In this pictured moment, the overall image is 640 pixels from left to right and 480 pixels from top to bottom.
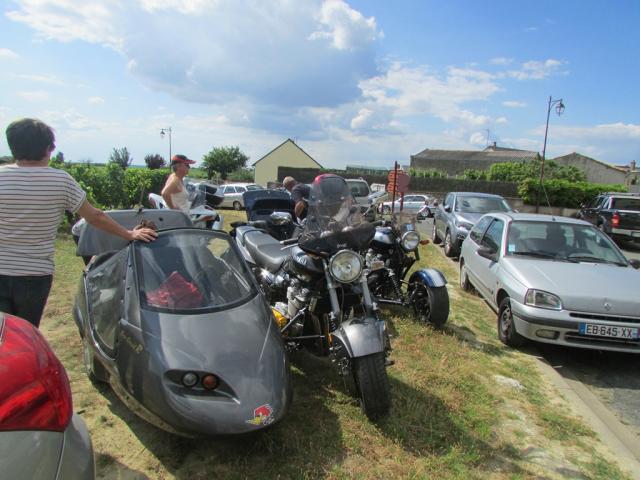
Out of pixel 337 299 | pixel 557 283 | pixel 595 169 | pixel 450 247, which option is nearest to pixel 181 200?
pixel 337 299

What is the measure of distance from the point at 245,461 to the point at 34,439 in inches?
60.2

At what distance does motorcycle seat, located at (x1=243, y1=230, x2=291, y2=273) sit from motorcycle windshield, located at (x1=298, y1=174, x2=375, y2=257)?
76 centimetres

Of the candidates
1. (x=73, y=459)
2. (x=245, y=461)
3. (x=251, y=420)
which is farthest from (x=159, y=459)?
(x=73, y=459)

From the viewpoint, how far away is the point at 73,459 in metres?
1.63

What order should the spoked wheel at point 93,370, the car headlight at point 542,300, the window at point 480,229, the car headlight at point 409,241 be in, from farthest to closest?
the window at point 480,229 → the car headlight at point 409,241 → the car headlight at point 542,300 → the spoked wheel at point 93,370

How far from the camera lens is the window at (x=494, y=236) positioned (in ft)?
20.4

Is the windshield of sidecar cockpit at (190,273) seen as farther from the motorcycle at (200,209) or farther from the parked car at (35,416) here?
the motorcycle at (200,209)

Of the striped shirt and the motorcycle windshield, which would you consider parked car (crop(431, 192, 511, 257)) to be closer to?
the motorcycle windshield

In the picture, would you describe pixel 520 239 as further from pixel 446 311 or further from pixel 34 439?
pixel 34 439

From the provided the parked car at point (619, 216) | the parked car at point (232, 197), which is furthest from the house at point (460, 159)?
the parked car at point (619, 216)

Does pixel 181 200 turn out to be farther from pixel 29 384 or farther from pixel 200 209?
pixel 29 384

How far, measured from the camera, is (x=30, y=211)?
269cm

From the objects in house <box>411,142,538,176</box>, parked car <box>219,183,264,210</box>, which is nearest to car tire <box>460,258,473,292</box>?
parked car <box>219,183,264,210</box>

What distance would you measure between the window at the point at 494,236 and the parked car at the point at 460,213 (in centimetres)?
351
